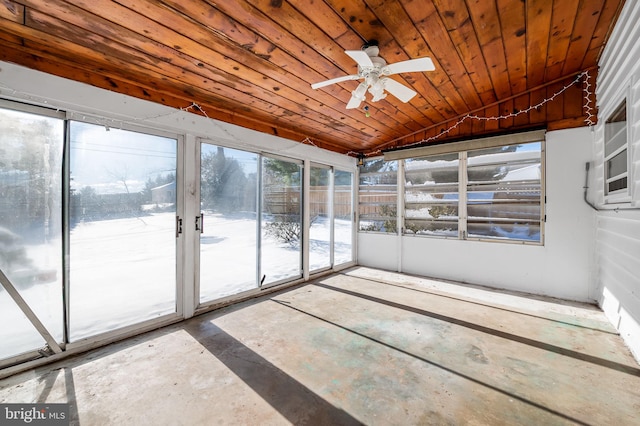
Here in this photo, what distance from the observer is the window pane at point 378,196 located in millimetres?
5102

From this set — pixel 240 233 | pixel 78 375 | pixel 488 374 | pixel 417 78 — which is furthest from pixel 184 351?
pixel 417 78

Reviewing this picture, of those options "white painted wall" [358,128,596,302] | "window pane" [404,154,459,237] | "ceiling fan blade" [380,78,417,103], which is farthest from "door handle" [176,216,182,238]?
"white painted wall" [358,128,596,302]

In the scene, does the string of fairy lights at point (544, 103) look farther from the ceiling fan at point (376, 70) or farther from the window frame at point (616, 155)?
the ceiling fan at point (376, 70)

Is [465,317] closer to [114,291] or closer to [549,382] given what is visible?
[549,382]

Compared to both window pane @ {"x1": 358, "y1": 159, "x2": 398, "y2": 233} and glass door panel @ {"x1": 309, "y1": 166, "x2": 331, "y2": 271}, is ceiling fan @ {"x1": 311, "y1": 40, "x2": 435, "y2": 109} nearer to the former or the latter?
glass door panel @ {"x1": 309, "y1": 166, "x2": 331, "y2": 271}

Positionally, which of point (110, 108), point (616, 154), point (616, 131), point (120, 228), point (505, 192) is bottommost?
point (120, 228)

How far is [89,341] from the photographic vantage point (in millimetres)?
2355

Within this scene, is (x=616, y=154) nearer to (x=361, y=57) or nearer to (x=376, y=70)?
(x=376, y=70)

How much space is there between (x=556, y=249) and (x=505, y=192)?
Answer: 966 mm

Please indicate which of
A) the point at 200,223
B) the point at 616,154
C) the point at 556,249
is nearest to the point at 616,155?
the point at 616,154

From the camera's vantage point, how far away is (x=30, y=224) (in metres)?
2.12

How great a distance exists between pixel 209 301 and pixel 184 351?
943 mm

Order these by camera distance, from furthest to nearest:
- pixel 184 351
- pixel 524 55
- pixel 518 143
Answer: pixel 518 143 < pixel 524 55 < pixel 184 351

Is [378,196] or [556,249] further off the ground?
[378,196]
